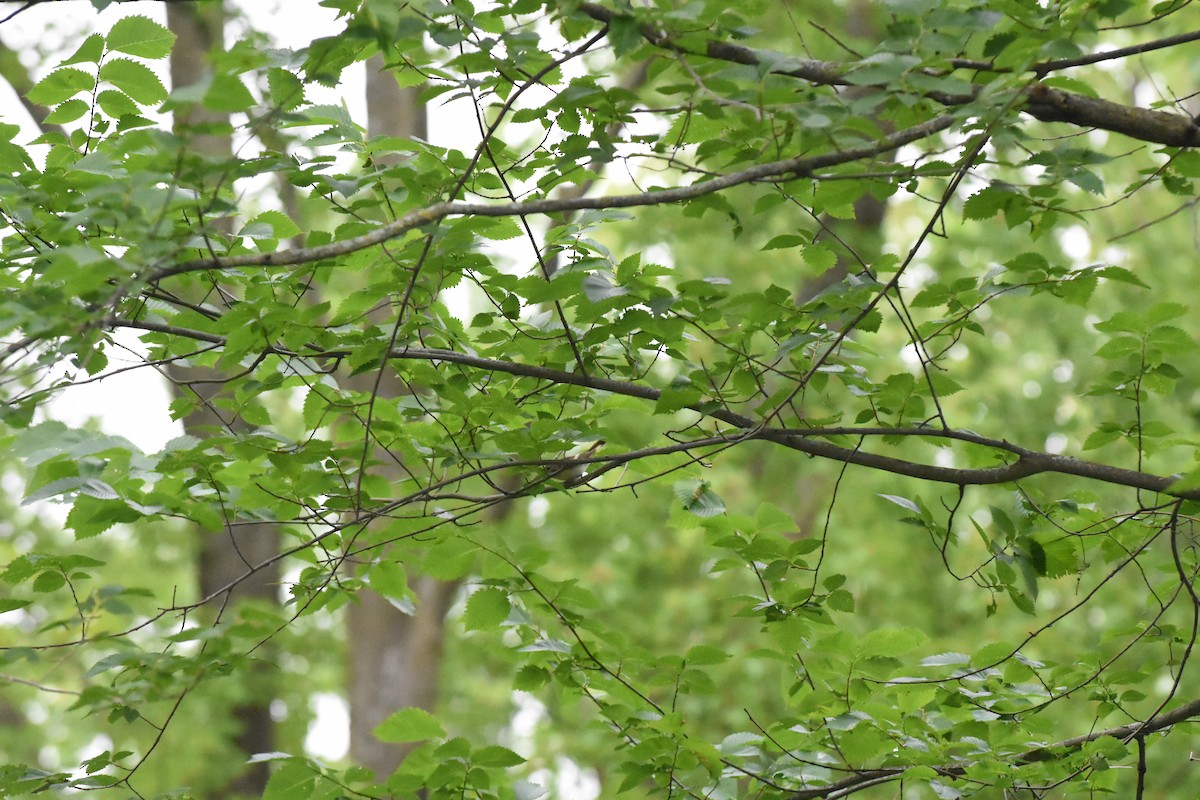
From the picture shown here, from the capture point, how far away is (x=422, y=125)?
286 inches

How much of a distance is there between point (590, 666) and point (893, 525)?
22.9ft

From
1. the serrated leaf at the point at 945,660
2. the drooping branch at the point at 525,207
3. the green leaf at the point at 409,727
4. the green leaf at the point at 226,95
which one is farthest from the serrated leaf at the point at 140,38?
the serrated leaf at the point at 945,660

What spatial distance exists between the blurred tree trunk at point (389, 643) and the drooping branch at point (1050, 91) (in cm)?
522

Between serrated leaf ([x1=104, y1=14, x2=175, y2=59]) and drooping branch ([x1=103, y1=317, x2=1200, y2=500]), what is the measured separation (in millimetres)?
472

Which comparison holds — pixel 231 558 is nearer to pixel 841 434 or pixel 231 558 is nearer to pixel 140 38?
pixel 140 38

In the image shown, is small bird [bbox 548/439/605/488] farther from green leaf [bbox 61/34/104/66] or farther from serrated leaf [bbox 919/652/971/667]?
green leaf [bbox 61/34/104/66]

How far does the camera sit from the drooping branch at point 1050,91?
5.25 ft

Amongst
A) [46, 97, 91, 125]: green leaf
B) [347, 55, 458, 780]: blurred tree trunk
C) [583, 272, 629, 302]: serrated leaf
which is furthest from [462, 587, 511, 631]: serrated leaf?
[347, 55, 458, 780]: blurred tree trunk

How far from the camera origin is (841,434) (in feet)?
6.39

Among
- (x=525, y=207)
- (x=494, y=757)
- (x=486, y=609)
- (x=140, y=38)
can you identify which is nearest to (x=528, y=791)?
Result: (x=494, y=757)

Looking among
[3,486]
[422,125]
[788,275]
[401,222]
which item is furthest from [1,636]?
[401,222]

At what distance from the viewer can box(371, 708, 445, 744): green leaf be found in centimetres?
Result: 204

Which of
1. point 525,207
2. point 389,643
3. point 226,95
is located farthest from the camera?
point 389,643

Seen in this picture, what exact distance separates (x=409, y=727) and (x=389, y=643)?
16.4 ft
